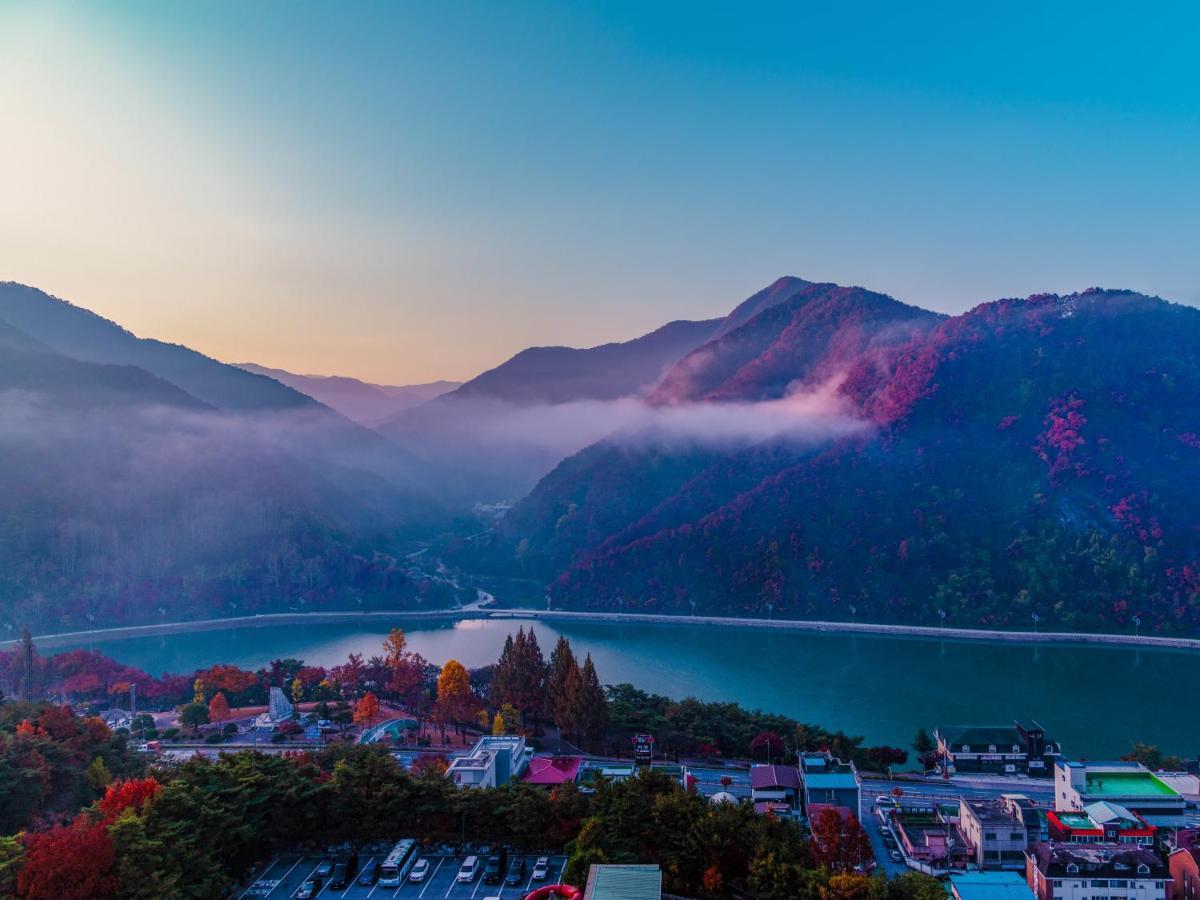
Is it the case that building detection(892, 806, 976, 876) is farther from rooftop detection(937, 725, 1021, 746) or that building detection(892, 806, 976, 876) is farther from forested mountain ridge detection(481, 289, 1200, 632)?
forested mountain ridge detection(481, 289, 1200, 632)

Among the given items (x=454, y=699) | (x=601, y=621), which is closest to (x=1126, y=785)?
(x=454, y=699)

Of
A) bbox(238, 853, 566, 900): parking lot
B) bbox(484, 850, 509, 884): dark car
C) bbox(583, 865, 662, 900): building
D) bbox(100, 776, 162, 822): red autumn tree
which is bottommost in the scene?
bbox(238, 853, 566, 900): parking lot

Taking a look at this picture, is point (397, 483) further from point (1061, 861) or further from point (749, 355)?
point (1061, 861)

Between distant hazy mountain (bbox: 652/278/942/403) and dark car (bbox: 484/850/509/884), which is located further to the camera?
distant hazy mountain (bbox: 652/278/942/403)

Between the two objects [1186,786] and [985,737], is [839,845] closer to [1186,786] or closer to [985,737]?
[1186,786]

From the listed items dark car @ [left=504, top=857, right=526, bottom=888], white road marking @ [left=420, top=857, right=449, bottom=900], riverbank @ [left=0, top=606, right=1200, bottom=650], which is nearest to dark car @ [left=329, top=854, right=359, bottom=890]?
white road marking @ [left=420, top=857, right=449, bottom=900]

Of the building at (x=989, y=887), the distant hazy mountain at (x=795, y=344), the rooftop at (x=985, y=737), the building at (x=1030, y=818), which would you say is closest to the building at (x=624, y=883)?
the building at (x=989, y=887)
